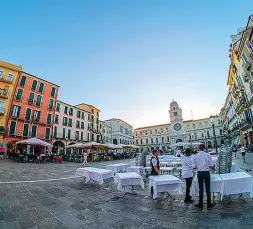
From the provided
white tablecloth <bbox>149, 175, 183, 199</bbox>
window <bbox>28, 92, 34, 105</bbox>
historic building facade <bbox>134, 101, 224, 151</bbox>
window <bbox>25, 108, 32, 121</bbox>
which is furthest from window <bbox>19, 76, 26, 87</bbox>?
historic building facade <bbox>134, 101, 224, 151</bbox>

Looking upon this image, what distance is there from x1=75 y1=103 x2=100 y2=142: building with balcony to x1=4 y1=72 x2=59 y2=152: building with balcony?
10310mm

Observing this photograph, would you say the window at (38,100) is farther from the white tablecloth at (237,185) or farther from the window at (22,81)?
the white tablecloth at (237,185)

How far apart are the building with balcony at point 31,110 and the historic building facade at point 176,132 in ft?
129

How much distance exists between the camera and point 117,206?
414 centimetres

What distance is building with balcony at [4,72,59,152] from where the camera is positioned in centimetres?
2205

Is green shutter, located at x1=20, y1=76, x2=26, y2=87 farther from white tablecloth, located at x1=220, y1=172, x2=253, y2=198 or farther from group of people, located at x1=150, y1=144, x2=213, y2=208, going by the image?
white tablecloth, located at x1=220, y1=172, x2=253, y2=198

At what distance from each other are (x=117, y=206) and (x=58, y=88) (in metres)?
29.2

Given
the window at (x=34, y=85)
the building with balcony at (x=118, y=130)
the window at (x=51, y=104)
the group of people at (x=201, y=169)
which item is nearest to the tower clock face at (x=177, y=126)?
the building with balcony at (x=118, y=130)

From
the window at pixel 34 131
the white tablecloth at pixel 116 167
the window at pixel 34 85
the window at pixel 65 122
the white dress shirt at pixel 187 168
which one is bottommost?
the white tablecloth at pixel 116 167

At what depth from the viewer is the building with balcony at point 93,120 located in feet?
123

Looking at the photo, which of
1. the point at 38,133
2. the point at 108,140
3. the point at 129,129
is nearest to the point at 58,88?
the point at 38,133

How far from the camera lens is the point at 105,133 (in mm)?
45500

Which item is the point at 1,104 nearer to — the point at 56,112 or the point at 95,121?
the point at 56,112

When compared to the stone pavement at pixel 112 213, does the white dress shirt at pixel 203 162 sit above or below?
above
